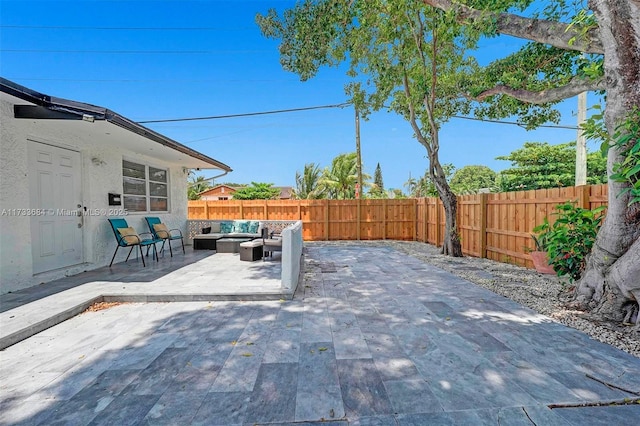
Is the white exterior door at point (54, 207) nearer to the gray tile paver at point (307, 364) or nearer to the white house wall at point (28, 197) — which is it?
the white house wall at point (28, 197)

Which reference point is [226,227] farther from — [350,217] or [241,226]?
[350,217]

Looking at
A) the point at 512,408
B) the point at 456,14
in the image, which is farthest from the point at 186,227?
the point at 512,408

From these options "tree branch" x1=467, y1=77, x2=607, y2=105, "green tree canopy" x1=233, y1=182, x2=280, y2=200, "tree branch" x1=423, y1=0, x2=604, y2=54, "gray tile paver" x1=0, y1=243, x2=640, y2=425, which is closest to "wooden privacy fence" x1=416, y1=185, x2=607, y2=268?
"tree branch" x1=467, y1=77, x2=607, y2=105

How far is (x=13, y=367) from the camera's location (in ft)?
8.11

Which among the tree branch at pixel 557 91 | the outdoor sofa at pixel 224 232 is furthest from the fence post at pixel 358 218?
the tree branch at pixel 557 91

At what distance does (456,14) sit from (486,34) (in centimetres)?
69

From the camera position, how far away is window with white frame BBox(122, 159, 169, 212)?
714 cm

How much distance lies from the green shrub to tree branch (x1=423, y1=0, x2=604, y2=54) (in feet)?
7.49

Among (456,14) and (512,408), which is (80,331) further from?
(456,14)

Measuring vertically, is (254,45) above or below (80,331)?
above

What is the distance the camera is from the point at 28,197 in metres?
4.48

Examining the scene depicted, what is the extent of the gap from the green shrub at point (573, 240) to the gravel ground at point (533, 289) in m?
0.42

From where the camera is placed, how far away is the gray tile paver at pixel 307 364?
189cm

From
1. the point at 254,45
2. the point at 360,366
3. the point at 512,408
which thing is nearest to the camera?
the point at 512,408
